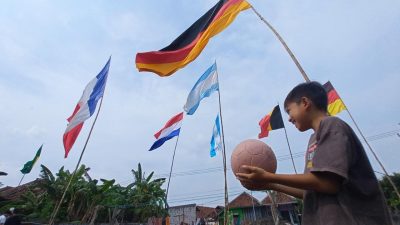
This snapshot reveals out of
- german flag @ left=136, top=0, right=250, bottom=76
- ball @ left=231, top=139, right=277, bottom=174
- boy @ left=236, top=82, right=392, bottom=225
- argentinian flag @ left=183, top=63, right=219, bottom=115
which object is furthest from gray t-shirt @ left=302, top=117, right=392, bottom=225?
argentinian flag @ left=183, top=63, right=219, bottom=115

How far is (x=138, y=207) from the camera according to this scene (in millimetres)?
21422

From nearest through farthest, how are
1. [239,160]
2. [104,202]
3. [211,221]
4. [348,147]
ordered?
[348,147], [239,160], [104,202], [211,221]

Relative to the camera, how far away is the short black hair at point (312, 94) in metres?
2.58

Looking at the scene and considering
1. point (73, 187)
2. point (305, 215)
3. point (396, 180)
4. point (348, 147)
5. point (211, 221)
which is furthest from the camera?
point (211, 221)

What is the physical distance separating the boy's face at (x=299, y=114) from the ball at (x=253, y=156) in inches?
20.4

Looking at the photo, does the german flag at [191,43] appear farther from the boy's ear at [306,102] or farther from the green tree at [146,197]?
the green tree at [146,197]

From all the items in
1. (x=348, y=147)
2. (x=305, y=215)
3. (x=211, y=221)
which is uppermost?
(x=211, y=221)

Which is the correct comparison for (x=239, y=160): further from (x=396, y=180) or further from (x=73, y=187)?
(x=396, y=180)

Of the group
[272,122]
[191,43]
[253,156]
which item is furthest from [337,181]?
[272,122]

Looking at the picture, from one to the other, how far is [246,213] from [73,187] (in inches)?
965

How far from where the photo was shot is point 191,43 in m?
7.88

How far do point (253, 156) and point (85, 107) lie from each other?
8737 millimetres

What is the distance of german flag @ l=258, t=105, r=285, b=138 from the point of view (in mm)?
15953

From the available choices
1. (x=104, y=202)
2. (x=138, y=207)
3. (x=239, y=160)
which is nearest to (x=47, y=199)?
(x=104, y=202)
